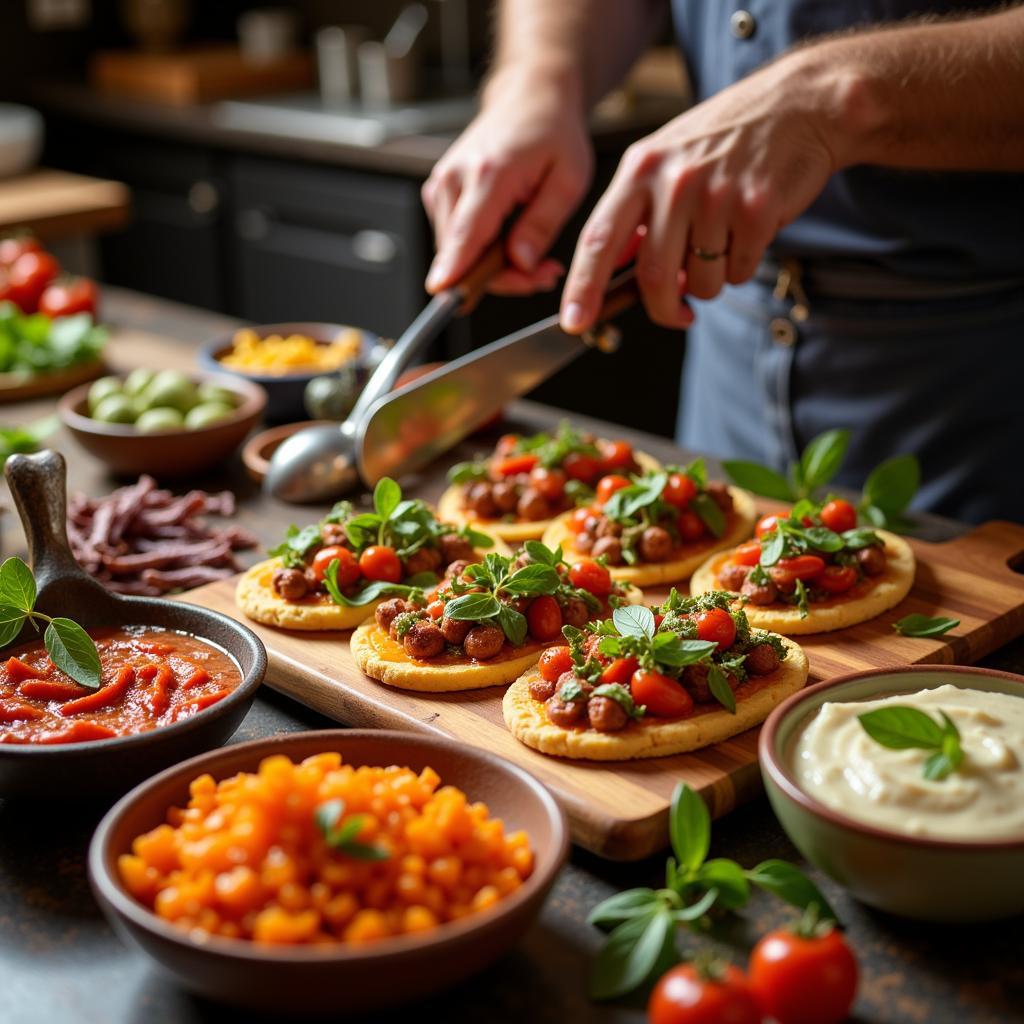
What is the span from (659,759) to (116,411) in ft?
5.62

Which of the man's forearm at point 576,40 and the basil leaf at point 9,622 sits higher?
the man's forearm at point 576,40

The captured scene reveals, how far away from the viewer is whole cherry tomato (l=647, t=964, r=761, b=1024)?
1.20 metres

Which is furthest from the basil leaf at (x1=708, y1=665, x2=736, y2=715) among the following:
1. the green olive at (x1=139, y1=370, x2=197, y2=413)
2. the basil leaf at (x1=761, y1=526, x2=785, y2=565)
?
the green olive at (x1=139, y1=370, x2=197, y2=413)

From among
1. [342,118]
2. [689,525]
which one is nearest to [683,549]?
[689,525]

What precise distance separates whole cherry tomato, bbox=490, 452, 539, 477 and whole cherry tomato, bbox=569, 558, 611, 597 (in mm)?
616

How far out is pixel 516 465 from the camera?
2.74m

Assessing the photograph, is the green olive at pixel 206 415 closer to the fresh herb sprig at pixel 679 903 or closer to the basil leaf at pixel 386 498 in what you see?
the basil leaf at pixel 386 498

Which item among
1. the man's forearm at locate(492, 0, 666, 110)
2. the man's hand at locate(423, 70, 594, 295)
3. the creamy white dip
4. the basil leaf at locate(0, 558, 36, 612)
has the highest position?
the man's forearm at locate(492, 0, 666, 110)

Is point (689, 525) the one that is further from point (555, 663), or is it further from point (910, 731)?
point (910, 731)

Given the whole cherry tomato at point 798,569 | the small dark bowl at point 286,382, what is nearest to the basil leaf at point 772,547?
the whole cherry tomato at point 798,569

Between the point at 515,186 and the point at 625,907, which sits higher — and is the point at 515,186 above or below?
above

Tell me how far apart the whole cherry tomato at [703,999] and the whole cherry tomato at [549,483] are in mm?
1479

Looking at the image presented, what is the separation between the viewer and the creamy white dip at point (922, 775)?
4.65 feet

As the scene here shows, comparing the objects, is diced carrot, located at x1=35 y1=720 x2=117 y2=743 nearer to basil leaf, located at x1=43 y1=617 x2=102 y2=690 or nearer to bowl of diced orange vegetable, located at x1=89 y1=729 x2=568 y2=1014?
basil leaf, located at x1=43 y1=617 x2=102 y2=690
